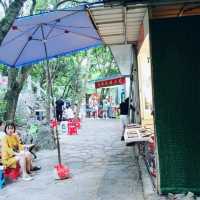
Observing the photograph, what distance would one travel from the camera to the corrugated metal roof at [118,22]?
19.2ft

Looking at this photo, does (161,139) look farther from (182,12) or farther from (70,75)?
(70,75)

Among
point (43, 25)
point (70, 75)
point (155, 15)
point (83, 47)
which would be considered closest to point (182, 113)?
point (155, 15)

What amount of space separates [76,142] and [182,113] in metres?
9.24

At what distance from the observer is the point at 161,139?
5.83 metres

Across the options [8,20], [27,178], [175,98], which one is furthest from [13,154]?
[175,98]

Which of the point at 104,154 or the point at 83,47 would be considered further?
the point at 104,154

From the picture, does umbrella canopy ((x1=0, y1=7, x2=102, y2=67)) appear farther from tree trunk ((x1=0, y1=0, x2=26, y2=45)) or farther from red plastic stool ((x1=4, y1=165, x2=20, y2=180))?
red plastic stool ((x1=4, y1=165, x2=20, y2=180))

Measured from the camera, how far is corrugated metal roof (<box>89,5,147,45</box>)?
19.2ft

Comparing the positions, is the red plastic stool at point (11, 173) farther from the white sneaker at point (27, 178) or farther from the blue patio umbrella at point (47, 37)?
the blue patio umbrella at point (47, 37)

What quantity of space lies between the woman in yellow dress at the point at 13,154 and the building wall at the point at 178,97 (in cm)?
365

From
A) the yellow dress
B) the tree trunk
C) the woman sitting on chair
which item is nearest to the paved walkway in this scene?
the woman sitting on chair

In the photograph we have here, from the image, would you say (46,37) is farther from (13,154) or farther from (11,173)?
(11,173)

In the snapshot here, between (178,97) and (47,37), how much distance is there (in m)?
4.35

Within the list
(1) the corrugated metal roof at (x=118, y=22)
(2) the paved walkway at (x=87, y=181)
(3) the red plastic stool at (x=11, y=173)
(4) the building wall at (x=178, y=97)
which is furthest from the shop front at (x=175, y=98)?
(3) the red plastic stool at (x=11, y=173)
